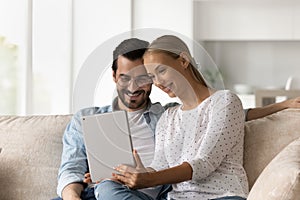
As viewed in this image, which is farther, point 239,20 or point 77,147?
point 239,20

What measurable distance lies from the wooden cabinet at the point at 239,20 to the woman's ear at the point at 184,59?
434cm

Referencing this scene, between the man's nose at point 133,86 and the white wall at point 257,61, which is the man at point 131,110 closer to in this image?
the man's nose at point 133,86

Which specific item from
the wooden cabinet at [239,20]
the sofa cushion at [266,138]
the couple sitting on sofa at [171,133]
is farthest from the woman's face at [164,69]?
the wooden cabinet at [239,20]

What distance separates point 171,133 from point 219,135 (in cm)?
20

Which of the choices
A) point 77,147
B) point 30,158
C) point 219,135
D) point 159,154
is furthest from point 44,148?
point 219,135

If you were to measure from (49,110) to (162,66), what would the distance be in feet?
12.2

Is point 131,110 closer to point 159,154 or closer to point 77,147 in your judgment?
point 159,154

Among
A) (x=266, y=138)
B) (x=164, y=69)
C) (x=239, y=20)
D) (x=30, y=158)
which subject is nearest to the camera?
(x=164, y=69)

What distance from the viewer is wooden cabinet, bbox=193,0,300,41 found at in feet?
21.4

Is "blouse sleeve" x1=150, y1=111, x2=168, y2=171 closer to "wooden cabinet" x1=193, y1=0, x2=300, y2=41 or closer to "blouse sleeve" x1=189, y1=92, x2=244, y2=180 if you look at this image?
"blouse sleeve" x1=189, y1=92, x2=244, y2=180

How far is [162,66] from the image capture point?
7.09 ft

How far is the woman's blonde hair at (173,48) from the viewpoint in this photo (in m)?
2.17

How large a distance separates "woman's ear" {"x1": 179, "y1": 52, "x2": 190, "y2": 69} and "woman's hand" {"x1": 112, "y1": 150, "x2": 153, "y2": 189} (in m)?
0.34

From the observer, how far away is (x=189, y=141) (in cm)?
217
